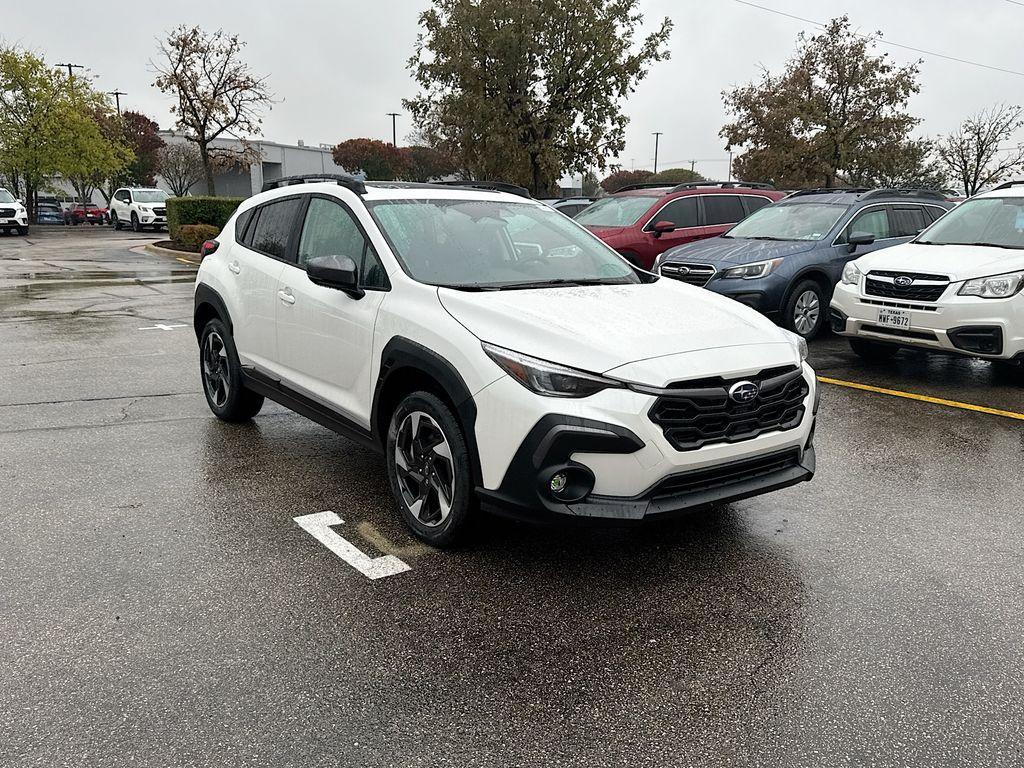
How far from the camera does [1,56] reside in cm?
4119

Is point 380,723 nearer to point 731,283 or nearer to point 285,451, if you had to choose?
point 285,451

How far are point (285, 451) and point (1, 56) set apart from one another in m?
45.6

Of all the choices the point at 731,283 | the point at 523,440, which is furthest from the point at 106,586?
the point at 731,283

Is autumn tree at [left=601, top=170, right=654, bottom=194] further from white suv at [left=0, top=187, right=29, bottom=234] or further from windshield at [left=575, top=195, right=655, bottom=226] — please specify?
windshield at [left=575, top=195, right=655, bottom=226]

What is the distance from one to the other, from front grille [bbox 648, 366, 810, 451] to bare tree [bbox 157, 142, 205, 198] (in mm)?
65276

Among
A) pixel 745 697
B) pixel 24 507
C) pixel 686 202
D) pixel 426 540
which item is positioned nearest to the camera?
pixel 745 697

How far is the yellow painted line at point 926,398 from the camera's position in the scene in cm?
673

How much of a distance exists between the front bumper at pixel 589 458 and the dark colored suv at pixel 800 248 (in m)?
6.18

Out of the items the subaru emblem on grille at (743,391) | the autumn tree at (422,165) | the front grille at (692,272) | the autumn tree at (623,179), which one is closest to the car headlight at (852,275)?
the front grille at (692,272)

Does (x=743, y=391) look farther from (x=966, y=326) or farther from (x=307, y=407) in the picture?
(x=966, y=326)

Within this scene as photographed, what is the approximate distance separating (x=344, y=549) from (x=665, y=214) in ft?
31.9

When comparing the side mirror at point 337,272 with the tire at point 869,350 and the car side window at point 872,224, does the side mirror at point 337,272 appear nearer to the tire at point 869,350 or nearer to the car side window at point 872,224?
the tire at point 869,350

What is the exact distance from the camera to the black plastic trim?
444 centimetres

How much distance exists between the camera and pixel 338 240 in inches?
188
